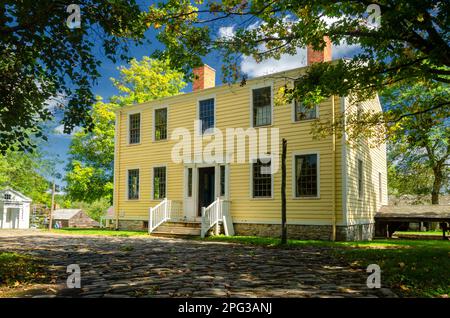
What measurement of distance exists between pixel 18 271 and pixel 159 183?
13.2m

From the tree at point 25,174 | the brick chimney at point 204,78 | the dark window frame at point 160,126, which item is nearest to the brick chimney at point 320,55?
the brick chimney at point 204,78

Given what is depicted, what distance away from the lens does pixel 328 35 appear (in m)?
8.93

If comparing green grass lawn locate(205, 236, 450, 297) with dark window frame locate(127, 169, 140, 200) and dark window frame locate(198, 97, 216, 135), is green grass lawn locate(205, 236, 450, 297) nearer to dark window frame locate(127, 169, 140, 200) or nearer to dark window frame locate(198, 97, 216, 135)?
dark window frame locate(198, 97, 216, 135)

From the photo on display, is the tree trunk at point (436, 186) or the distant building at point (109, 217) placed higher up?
the tree trunk at point (436, 186)

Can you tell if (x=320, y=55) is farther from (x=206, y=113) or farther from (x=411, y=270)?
(x=411, y=270)

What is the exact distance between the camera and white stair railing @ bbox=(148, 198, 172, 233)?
17.8 metres

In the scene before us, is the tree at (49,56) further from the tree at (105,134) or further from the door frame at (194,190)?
the tree at (105,134)

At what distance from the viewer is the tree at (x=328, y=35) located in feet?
25.6

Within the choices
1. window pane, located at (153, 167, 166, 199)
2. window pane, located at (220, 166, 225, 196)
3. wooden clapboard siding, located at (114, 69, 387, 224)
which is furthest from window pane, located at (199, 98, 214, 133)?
window pane, located at (153, 167, 166, 199)

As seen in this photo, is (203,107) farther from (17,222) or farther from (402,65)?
(17,222)

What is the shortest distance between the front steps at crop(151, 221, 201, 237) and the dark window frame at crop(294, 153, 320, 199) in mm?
4616

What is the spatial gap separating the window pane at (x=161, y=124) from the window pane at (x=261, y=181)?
19.3 ft

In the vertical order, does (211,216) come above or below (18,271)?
above

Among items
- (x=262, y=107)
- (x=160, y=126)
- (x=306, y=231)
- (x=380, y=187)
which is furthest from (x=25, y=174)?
(x=380, y=187)
